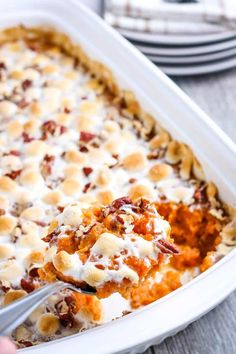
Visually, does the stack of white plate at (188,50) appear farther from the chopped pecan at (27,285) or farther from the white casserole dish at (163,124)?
the chopped pecan at (27,285)

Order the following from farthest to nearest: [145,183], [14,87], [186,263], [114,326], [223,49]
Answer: [223,49] < [14,87] < [145,183] < [186,263] < [114,326]

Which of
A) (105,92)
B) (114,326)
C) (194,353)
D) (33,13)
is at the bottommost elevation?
(194,353)

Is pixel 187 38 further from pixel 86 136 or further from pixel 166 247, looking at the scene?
pixel 166 247

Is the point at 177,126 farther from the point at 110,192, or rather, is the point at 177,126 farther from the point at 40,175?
the point at 40,175

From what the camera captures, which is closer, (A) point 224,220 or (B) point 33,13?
(A) point 224,220

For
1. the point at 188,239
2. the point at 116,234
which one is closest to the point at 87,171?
the point at 188,239

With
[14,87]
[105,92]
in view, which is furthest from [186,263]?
[14,87]

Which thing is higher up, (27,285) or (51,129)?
(51,129)
